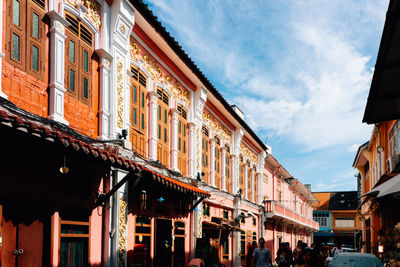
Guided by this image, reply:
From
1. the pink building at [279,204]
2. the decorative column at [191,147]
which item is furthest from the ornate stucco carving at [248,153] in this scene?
the decorative column at [191,147]

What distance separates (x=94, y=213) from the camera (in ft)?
31.7

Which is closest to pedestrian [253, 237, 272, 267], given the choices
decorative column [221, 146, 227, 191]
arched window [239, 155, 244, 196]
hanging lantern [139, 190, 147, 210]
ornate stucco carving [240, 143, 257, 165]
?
hanging lantern [139, 190, 147, 210]

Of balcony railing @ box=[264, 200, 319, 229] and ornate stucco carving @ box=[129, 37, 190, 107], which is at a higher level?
ornate stucco carving @ box=[129, 37, 190, 107]

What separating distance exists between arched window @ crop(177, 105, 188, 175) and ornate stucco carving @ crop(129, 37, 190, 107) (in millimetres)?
430

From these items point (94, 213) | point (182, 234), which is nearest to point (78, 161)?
point (94, 213)

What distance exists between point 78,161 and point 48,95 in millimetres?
1363

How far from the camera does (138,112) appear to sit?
12.1 m

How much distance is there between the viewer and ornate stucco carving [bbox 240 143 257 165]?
2337 cm

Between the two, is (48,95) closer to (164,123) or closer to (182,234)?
(164,123)

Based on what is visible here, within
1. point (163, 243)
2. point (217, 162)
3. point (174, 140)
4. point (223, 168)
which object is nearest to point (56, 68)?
point (174, 140)

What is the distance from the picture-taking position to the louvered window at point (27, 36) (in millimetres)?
7527

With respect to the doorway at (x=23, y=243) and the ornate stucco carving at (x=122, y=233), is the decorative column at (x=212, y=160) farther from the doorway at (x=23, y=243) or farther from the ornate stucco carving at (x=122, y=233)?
the doorway at (x=23, y=243)

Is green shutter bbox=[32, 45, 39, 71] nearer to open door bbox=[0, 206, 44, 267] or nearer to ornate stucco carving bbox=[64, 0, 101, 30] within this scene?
ornate stucco carving bbox=[64, 0, 101, 30]

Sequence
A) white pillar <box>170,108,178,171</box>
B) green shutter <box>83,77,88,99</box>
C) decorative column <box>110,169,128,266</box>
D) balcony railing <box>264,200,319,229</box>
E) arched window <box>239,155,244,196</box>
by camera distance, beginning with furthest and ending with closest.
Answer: balcony railing <box>264,200,319,229</box>, arched window <box>239,155,244,196</box>, white pillar <box>170,108,178,171</box>, decorative column <box>110,169,128,266</box>, green shutter <box>83,77,88,99</box>
